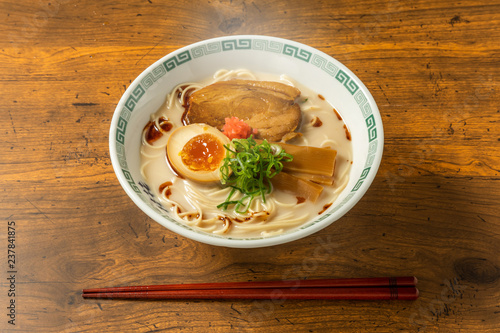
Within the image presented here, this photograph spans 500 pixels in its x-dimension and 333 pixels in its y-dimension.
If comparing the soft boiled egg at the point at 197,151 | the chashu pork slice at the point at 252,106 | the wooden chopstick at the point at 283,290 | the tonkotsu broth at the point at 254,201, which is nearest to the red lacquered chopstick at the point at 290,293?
the wooden chopstick at the point at 283,290

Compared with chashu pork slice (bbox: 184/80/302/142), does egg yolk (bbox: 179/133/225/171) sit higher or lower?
lower

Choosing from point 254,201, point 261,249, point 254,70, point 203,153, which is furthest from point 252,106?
point 261,249

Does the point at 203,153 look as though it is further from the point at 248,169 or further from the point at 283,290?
the point at 283,290

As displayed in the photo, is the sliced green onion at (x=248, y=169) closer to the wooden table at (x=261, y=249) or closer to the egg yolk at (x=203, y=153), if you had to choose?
the egg yolk at (x=203, y=153)

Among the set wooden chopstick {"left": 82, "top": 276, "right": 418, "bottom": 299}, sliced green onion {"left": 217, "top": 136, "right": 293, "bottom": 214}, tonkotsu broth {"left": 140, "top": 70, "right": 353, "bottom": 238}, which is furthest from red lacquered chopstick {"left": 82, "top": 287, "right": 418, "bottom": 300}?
sliced green onion {"left": 217, "top": 136, "right": 293, "bottom": 214}

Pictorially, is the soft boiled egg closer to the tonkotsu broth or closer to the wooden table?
the tonkotsu broth

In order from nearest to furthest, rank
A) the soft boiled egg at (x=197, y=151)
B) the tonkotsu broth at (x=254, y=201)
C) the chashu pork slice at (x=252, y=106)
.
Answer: the tonkotsu broth at (x=254, y=201), the soft boiled egg at (x=197, y=151), the chashu pork slice at (x=252, y=106)
